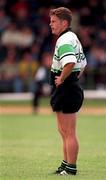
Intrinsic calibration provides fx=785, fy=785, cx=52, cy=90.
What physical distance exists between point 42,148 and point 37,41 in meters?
15.9

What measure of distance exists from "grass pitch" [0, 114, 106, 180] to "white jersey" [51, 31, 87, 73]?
1.45m

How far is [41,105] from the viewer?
2877cm

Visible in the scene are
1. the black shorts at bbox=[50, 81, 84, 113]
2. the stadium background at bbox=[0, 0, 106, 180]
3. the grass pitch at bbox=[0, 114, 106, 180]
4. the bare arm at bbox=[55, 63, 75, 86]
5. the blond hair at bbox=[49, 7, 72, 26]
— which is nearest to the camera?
the bare arm at bbox=[55, 63, 75, 86]

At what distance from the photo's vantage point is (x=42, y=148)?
1480 centimetres

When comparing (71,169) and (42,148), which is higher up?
(71,169)

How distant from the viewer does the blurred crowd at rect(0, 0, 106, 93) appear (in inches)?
1117

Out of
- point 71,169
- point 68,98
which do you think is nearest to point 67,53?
point 68,98

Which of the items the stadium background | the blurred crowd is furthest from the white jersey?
the blurred crowd

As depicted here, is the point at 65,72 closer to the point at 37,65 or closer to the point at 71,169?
the point at 71,169

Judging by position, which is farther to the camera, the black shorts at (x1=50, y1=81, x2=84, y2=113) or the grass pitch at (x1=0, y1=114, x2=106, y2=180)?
the grass pitch at (x1=0, y1=114, x2=106, y2=180)

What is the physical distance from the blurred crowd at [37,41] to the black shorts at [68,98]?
16528mm

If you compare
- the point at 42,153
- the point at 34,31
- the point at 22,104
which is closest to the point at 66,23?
the point at 42,153

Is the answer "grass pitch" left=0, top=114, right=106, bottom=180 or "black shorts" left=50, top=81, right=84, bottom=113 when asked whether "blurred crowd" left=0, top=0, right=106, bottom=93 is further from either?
"black shorts" left=50, top=81, right=84, bottom=113

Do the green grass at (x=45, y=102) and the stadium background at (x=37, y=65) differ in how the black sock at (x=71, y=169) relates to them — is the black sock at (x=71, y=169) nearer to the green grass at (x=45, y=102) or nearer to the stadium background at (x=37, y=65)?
the stadium background at (x=37, y=65)
